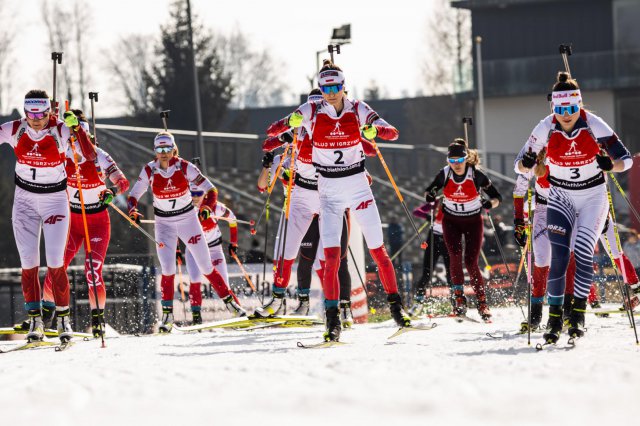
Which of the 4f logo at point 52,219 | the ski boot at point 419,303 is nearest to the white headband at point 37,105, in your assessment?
the 4f logo at point 52,219

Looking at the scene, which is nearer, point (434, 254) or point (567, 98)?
point (567, 98)

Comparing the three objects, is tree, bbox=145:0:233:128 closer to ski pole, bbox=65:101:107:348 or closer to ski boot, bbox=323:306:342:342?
ski pole, bbox=65:101:107:348

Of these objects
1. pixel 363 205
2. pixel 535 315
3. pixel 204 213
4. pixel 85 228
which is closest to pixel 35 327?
pixel 85 228

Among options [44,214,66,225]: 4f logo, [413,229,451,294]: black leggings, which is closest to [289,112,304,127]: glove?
[44,214,66,225]: 4f logo

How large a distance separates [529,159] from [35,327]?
4.55 meters

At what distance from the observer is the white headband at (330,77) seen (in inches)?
396

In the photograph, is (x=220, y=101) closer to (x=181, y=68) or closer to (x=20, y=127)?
(x=181, y=68)

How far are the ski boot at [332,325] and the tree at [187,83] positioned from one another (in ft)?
127

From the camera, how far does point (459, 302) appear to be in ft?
44.7

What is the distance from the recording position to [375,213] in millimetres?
10367

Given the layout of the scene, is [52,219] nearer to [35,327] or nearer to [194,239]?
[35,327]

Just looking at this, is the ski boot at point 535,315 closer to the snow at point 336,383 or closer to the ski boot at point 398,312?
the snow at point 336,383

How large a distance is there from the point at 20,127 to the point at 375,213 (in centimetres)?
313

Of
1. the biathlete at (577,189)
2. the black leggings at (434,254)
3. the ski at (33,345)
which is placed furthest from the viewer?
the black leggings at (434,254)
